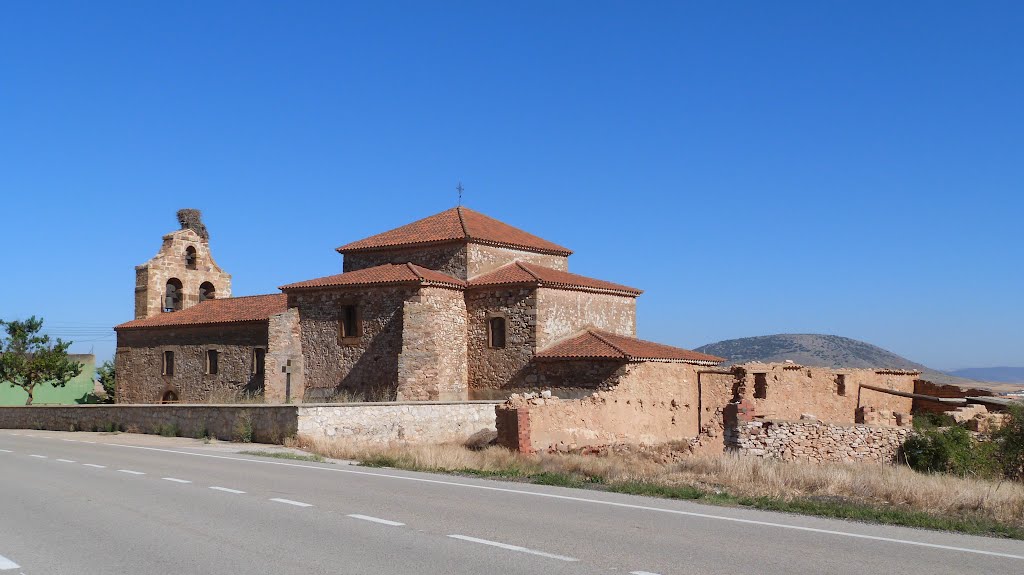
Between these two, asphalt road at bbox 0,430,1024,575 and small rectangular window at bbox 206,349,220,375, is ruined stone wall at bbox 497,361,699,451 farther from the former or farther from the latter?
small rectangular window at bbox 206,349,220,375

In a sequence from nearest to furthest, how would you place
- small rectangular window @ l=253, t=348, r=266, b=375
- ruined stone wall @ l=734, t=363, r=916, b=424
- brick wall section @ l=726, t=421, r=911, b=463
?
brick wall section @ l=726, t=421, r=911, b=463 < ruined stone wall @ l=734, t=363, r=916, b=424 < small rectangular window @ l=253, t=348, r=266, b=375

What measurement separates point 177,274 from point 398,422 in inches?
973

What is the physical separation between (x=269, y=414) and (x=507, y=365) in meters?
11.8

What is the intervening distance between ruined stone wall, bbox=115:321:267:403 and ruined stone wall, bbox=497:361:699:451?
18.1 m

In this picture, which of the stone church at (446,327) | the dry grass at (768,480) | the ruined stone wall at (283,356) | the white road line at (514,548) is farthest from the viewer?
the ruined stone wall at (283,356)

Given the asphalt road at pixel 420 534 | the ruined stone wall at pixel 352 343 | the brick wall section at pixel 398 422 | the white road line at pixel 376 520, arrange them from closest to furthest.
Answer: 1. the asphalt road at pixel 420 534
2. the white road line at pixel 376 520
3. the brick wall section at pixel 398 422
4. the ruined stone wall at pixel 352 343

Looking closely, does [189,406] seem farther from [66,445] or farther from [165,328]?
[165,328]

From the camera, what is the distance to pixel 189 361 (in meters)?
43.7

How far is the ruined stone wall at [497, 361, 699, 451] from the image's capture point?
23.6 meters

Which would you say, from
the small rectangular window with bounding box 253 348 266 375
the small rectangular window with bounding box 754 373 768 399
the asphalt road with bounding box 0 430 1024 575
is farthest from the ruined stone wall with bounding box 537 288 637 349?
the asphalt road with bounding box 0 430 1024 575

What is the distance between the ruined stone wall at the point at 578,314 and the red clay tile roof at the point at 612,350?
1.44ft

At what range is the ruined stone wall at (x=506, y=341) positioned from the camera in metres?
34.5

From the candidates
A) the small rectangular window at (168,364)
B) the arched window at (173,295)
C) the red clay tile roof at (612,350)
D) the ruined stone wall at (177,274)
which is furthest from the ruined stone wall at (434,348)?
the arched window at (173,295)

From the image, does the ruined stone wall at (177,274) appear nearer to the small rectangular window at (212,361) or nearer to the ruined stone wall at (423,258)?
the small rectangular window at (212,361)
